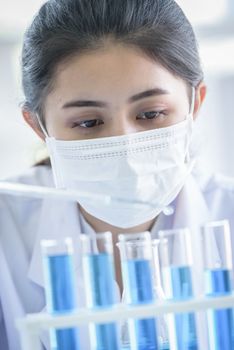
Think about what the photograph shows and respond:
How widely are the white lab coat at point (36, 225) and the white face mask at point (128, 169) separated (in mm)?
99

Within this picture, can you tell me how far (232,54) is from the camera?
8.14ft

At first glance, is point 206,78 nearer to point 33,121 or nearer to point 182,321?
point 33,121

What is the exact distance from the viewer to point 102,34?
4.41 ft

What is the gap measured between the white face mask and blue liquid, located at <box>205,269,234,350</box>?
14.1 inches

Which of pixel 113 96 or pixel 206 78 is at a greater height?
pixel 206 78

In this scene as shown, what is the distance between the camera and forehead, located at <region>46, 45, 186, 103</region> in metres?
1.28

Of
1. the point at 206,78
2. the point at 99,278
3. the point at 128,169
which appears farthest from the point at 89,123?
the point at 206,78

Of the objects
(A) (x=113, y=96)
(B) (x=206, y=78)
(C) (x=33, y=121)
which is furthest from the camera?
(B) (x=206, y=78)

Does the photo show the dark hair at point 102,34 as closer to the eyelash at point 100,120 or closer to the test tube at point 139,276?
the eyelash at point 100,120

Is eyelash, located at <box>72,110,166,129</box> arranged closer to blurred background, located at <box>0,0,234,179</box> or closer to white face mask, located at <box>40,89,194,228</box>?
white face mask, located at <box>40,89,194,228</box>

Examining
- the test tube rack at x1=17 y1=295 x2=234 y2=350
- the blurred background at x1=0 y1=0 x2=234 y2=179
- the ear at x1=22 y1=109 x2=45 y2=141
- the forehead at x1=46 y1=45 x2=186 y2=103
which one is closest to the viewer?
the test tube rack at x1=17 y1=295 x2=234 y2=350

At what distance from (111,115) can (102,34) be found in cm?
19

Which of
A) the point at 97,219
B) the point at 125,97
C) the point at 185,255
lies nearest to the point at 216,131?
the point at 97,219

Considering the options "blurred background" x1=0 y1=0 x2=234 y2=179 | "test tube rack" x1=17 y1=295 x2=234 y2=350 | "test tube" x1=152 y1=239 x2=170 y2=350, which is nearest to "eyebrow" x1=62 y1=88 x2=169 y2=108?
"test tube" x1=152 y1=239 x2=170 y2=350
